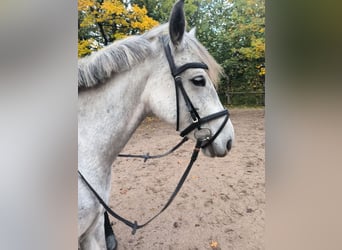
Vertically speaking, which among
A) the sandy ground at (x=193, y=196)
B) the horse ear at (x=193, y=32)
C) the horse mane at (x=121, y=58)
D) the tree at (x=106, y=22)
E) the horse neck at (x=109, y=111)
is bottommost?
the sandy ground at (x=193, y=196)

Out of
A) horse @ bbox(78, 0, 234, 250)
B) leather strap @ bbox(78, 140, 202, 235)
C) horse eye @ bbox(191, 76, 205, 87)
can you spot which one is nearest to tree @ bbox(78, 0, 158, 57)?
horse @ bbox(78, 0, 234, 250)

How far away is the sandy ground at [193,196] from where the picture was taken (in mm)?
1222

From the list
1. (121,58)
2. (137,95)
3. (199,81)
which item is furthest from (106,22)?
(199,81)

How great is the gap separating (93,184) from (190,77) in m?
0.54

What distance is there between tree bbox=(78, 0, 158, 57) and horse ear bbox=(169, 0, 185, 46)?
0.56 ft

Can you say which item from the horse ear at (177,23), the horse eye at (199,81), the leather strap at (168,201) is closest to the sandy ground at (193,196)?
the leather strap at (168,201)

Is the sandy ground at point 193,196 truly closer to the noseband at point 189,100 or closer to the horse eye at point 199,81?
the noseband at point 189,100

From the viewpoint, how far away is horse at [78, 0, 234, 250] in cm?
104

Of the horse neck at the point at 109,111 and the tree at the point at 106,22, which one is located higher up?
the tree at the point at 106,22

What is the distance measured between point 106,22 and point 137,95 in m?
0.40

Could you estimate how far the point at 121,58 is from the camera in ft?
3.41

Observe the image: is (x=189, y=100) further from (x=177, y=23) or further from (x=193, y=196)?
(x=193, y=196)

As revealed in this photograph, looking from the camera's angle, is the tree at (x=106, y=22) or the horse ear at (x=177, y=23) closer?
the horse ear at (x=177, y=23)

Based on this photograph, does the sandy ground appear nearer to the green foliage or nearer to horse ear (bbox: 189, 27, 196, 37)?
the green foliage
